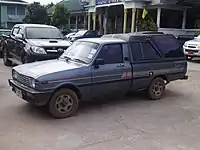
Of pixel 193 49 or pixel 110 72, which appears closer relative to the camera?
pixel 110 72

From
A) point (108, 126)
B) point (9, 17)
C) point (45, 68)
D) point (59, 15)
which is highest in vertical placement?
point (59, 15)

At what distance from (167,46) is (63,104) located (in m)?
3.35

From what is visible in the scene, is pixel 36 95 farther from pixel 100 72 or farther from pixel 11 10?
pixel 11 10

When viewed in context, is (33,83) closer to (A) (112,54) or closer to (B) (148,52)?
(A) (112,54)

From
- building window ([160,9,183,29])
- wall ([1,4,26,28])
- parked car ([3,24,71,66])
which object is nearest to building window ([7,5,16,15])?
wall ([1,4,26,28])

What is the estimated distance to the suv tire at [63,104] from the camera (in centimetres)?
583

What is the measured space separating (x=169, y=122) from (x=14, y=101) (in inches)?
140

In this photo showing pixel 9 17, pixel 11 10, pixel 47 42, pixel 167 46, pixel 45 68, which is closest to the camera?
pixel 45 68

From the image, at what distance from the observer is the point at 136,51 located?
7.09m

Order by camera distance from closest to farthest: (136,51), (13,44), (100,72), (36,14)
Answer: (100,72) < (136,51) < (13,44) < (36,14)

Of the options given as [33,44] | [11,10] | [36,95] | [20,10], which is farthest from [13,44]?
[20,10]

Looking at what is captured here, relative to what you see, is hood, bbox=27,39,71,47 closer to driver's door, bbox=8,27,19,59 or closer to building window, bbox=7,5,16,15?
driver's door, bbox=8,27,19,59

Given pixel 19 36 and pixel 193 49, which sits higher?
pixel 19 36

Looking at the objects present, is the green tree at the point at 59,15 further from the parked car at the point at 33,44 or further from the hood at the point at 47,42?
the hood at the point at 47,42
